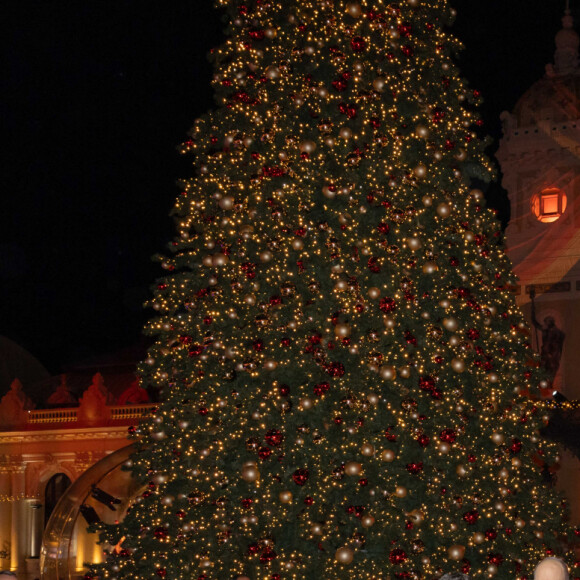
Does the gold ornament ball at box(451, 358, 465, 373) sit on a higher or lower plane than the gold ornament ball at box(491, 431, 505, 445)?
higher

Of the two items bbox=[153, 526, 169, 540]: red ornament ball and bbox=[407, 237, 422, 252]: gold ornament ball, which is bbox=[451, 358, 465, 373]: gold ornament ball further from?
bbox=[153, 526, 169, 540]: red ornament ball

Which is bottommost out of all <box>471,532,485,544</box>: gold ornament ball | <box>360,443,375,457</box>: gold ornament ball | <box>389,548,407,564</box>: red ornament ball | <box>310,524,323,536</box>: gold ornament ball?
<box>389,548,407,564</box>: red ornament ball

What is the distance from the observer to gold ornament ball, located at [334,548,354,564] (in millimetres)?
8891

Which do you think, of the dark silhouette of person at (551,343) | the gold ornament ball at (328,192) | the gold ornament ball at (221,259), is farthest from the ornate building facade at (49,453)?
the gold ornament ball at (328,192)

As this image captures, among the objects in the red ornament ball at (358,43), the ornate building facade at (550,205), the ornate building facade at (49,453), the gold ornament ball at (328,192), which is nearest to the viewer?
the gold ornament ball at (328,192)

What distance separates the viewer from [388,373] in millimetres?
9211

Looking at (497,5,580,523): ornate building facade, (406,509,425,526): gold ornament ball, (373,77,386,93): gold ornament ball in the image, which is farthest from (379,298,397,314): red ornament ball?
(497,5,580,523): ornate building facade

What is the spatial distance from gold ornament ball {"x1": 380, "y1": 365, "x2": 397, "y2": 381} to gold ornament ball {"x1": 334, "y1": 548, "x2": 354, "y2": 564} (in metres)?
1.55

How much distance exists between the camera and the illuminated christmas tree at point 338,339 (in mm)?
9227

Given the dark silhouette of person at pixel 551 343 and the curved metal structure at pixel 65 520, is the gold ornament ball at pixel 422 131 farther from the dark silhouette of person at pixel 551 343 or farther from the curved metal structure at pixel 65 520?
the dark silhouette of person at pixel 551 343

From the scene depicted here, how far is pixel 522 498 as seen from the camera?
9719 mm

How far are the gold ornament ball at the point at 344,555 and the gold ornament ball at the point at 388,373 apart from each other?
155 cm

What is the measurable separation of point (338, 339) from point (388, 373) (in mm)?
573

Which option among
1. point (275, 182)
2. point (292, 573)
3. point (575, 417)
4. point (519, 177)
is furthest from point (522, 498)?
point (519, 177)
